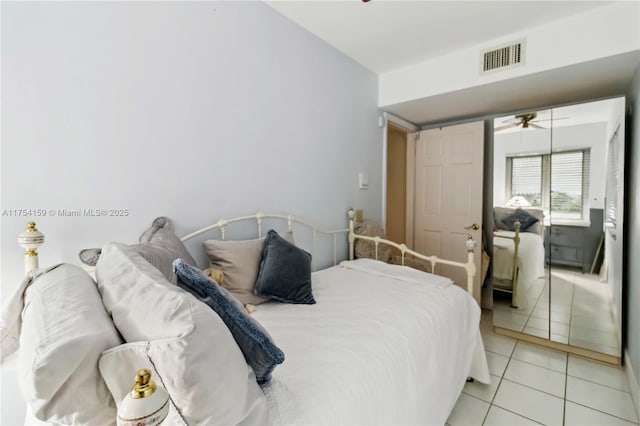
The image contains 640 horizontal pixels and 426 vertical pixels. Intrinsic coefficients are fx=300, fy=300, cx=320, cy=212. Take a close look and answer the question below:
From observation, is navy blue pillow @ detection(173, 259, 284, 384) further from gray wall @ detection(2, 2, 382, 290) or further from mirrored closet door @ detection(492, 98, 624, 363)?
mirrored closet door @ detection(492, 98, 624, 363)

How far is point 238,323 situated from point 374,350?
23.2 inches

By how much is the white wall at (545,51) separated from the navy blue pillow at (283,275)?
6.21ft

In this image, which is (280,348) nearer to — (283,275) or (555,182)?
(283,275)

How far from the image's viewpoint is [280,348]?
43.4 inches

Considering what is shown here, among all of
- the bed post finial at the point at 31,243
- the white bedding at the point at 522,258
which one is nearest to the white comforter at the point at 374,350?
the bed post finial at the point at 31,243

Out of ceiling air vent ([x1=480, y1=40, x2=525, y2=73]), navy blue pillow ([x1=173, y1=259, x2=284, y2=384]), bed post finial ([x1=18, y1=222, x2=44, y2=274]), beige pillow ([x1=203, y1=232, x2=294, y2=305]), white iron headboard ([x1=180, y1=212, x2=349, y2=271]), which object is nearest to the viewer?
navy blue pillow ([x1=173, y1=259, x2=284, y2=384])

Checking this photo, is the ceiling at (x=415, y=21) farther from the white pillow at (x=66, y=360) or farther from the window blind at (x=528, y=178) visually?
the white pillow at (x=66, y=360)

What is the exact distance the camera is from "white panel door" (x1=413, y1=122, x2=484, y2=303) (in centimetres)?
296

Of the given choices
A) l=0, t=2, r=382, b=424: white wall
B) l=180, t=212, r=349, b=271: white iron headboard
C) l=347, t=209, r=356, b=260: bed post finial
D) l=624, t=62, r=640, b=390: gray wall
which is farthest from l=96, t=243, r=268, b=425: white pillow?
l=624, t=62, r=640, b=390: gray wall

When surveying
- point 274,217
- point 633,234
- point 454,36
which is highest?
point 454,36

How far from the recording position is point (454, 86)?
2428mm

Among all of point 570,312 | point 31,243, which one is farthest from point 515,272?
point 31,243

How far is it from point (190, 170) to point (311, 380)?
3.86 ft

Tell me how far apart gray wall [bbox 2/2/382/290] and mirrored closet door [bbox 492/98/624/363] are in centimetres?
164
